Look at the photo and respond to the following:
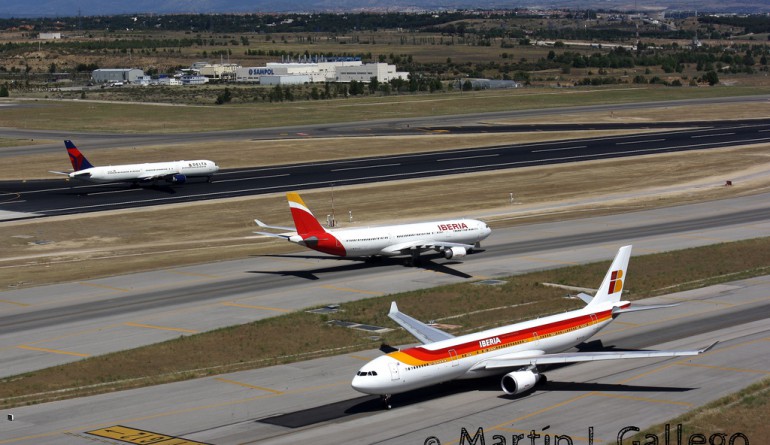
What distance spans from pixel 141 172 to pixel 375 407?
8527 cm

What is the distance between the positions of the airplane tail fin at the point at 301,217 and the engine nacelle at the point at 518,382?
1252 inches

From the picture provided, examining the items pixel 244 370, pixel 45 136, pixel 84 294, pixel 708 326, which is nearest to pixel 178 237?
pixel 84 294

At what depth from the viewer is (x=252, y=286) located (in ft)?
270

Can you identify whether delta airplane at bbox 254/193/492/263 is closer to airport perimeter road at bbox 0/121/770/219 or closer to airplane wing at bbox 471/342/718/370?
airplane wing at bbox 471/342/718/370

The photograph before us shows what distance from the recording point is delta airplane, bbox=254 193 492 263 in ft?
274

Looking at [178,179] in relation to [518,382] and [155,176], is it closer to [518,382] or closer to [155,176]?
[155,176]

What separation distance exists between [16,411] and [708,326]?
4233cm

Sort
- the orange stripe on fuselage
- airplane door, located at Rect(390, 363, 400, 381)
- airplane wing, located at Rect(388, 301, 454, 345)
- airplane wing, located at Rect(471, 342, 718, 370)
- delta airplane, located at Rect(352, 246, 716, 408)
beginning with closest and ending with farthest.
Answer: airplane door, located at Rect(390, 363, 400, 381), delta airplane, located at Rect(352, 246, 716, 408), the orange stripe on fuselage, airplane wing, located at Rect(471, 342, 718, 370), airplane wing, located at Rect(388, 301, 454, 345)

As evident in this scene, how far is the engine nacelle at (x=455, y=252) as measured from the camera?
289 ft

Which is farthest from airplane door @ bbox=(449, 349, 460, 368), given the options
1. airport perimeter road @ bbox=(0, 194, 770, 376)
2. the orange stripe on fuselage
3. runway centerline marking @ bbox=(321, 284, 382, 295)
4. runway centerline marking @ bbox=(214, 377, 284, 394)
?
runway centerline marking @ bbox=(321, 284, 382, 295)

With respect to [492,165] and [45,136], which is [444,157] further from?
[45,136]

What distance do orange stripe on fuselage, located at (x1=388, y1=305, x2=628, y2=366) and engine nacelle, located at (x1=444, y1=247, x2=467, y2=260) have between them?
27.6 meters

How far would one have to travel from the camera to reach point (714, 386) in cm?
5528

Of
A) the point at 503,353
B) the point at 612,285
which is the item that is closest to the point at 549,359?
the point at 503,353
